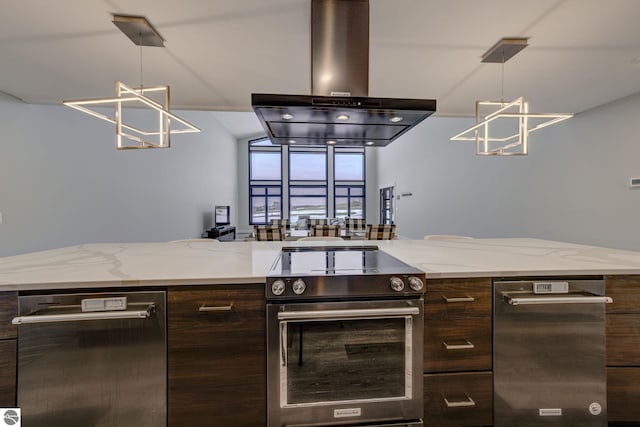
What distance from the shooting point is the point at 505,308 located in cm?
116

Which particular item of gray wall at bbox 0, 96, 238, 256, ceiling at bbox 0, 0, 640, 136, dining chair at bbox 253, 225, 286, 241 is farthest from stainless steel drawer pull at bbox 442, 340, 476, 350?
gray wall at bbox 0, 96, 238, 256

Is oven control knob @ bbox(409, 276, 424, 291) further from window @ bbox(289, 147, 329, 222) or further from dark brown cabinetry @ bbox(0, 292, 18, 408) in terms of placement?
window @ bbox(289, 147, 329, 222)

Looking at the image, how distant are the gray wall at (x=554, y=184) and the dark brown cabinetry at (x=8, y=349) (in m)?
4.76

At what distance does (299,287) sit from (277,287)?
3.5 inches

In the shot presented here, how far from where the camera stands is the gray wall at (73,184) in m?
2.74

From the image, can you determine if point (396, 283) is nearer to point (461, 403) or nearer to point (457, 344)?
point (457, 344)

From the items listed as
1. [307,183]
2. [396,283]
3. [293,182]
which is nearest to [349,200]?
[307,183]

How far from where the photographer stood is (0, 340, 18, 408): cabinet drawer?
1.00m

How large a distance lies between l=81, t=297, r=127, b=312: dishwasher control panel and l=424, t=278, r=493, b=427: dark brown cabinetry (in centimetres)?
125

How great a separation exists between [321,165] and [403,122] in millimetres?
8527

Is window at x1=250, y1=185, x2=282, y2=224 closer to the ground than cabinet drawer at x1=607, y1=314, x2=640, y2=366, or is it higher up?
higher up

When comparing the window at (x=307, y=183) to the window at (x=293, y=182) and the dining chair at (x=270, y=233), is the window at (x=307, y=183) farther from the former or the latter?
the dining chair at (x=270, y=233)

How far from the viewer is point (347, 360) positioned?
1.13m

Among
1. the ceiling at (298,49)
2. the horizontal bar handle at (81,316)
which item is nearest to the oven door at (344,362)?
the horizontal bar handle at (81,316)
